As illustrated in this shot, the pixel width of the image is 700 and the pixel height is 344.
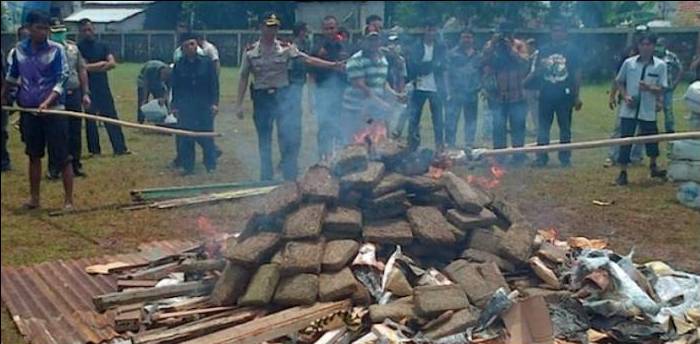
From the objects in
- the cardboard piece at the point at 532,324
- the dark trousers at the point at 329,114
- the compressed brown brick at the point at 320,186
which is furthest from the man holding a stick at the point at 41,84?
the cardboard piece at the point at 532,324

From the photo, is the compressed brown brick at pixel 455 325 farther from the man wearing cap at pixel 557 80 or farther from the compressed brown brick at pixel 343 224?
the man wearing cap at pixel 557 80

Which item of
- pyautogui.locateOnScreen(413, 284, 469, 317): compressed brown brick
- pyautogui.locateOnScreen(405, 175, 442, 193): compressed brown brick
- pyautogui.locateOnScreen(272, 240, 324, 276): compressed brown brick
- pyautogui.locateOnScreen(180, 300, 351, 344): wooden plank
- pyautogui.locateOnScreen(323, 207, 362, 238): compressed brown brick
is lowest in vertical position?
pyautogui.locateOnScreen(180, 300, 351, 344): wooden plank

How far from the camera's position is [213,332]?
505cm

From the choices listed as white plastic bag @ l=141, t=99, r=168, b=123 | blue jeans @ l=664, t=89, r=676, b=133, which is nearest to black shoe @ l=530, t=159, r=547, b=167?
blue jeans @ l=664, t=89, r=676, b=133

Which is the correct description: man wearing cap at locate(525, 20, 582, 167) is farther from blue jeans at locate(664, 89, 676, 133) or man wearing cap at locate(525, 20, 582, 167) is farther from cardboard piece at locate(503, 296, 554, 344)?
cardboard piece at locate(503, 296, 554, 344)

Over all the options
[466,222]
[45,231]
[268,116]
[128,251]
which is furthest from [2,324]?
Result: [268,116]

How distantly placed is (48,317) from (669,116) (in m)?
7.99

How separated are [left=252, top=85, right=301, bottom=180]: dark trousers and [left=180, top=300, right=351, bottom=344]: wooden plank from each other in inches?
186

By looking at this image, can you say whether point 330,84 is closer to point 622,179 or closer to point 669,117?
point 622,179

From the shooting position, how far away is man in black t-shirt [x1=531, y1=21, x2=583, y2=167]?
11.1 meters

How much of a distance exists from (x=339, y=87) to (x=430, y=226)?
14.3 feet

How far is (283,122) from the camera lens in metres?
9.84

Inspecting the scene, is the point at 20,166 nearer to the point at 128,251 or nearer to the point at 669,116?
the point at 128,251

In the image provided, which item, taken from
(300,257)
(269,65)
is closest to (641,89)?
(269,65)
